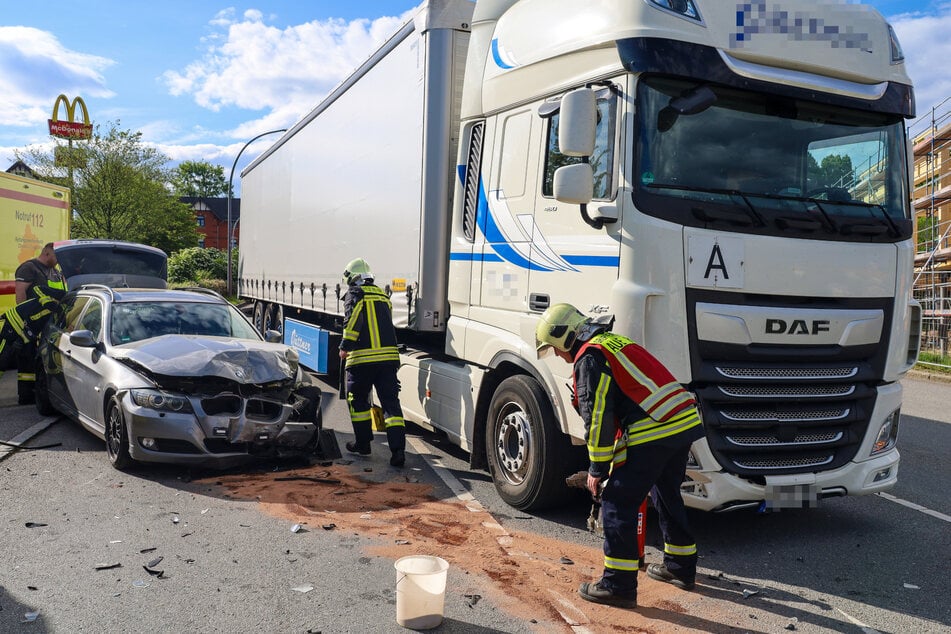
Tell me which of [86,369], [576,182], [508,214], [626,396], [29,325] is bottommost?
[86,369]

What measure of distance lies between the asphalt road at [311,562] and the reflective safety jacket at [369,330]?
1200 millimetres

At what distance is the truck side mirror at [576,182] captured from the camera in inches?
186

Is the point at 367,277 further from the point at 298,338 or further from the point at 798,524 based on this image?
the point at 298,338

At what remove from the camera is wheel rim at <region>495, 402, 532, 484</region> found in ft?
18.0

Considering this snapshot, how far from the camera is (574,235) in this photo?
5090 millimetres

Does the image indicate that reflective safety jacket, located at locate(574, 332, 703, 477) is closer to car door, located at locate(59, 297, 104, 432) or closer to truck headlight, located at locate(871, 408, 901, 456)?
truck headlight, located at locate(871, 408, 901, 456)

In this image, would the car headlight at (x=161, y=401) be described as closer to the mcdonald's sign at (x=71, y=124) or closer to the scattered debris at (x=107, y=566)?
the scattered debris at (x=107, y=566)

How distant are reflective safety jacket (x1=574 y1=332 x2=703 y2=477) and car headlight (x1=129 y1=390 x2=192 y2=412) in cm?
340

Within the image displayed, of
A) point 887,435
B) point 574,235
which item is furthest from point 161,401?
point 887,435

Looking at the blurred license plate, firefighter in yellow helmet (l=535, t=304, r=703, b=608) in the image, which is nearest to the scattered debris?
firefighter in yellow helmet (l=535, t=304, r=703, b=608)

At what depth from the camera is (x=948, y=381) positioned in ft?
50.2

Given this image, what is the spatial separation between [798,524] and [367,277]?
4273 mm

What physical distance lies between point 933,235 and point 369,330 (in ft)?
63.8

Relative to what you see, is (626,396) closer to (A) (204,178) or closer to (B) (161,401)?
(B) (161,401)
